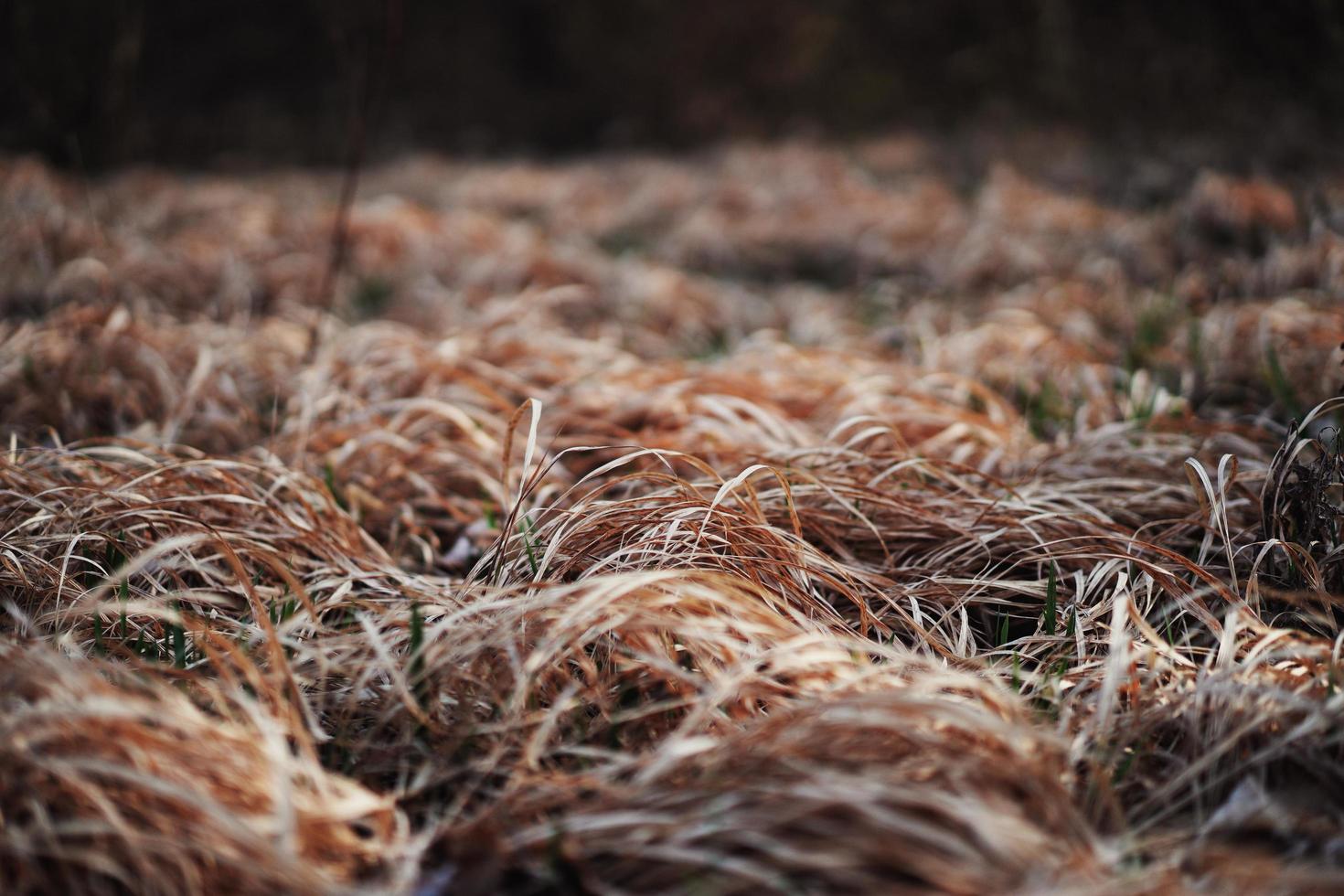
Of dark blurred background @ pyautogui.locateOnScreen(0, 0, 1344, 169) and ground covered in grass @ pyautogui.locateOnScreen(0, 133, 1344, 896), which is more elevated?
dark blurred background @ pyautogui.locateOnScreen(0, 0, 1344, 169)

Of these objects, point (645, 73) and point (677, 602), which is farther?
point (645, 73)

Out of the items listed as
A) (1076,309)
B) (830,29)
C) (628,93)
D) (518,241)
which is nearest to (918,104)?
(830,29)

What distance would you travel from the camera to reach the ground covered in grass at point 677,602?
726 mm

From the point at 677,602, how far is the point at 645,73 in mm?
8529

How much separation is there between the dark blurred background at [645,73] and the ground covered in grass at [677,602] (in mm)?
1528

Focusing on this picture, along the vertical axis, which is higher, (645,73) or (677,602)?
(645,73)

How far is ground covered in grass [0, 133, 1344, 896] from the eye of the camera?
0.73 meters

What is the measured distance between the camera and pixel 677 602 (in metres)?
0.93

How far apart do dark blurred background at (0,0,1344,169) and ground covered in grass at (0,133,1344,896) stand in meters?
1.53

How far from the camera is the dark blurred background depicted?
14.6 feet

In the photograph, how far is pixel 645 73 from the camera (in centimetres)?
859

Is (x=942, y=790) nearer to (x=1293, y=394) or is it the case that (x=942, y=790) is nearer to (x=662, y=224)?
(x=1293, y=394)

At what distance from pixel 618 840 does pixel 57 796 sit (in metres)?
0.47

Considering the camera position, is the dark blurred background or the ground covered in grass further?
the dark blurred background
